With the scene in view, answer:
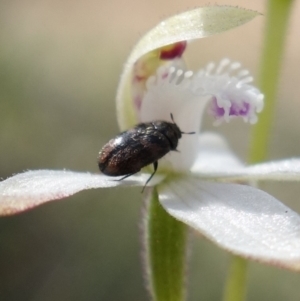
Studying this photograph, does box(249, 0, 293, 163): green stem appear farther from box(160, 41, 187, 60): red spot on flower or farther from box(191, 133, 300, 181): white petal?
box(160, 41, 187, 60): red spot on flower

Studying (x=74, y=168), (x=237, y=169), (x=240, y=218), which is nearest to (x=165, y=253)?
(x=240, y=218)

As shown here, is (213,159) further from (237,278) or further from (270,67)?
(237,278)

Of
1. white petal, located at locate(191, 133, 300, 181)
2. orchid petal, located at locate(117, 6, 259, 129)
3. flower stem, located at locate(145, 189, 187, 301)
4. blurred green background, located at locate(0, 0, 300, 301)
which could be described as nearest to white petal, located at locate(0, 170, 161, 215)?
flower stem, located at locate(145, 189, 187, 301)

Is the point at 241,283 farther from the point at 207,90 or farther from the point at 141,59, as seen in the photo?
the point at 141,59

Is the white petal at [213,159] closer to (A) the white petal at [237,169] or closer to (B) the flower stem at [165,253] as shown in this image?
(A) the white petal at [237,169]

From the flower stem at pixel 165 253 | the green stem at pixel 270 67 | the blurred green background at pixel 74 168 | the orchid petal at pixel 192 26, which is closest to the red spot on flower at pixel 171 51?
the orchid petal at pixel 192 26
